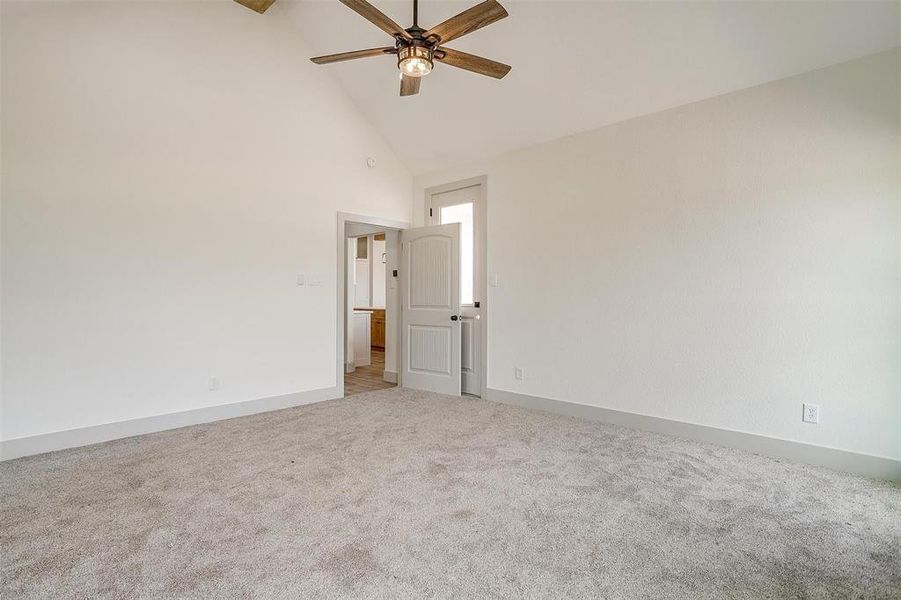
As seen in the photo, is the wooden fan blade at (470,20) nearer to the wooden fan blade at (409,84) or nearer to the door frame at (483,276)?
the wooden fan blade at (409,84)

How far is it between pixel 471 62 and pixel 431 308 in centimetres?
277

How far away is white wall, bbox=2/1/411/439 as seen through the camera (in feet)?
9.65

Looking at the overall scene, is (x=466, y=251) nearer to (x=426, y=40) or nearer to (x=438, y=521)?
(x=426, y=40)

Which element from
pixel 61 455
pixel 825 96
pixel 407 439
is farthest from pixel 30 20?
pixel 825 96

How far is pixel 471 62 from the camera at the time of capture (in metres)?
2.82

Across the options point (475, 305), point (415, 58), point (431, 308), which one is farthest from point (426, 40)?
point (431, 308)

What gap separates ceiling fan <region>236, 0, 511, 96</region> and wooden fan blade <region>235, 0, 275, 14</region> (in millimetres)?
1565

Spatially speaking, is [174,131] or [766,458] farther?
[174,131]

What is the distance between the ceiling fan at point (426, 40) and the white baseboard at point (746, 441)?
2925 millimetres

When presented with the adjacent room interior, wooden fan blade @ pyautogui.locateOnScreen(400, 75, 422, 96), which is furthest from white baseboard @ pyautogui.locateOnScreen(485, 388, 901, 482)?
wooden fan blade @ pyautogui.locateOnScreen(400, 75, 422, 96)

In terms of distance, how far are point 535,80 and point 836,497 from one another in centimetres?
360

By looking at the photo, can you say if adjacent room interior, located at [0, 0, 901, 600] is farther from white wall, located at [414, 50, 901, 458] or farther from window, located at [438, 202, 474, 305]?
window, located at [438, 202, 474, 305]

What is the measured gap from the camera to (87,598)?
1.53m

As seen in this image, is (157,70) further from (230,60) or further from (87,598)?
(87,598)
